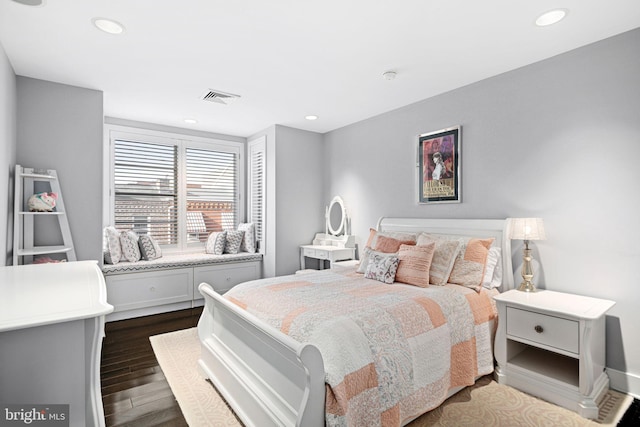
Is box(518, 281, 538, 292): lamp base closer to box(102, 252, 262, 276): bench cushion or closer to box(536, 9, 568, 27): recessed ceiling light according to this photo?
box(536, 9, 568, 27): recessed ceiling light

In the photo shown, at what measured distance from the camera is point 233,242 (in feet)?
16.1

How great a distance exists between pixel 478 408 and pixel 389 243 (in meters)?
1.49

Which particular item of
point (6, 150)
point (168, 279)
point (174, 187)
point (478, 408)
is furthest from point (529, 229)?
point (174, 187)

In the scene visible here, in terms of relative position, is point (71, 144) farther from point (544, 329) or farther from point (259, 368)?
point (544, 329)

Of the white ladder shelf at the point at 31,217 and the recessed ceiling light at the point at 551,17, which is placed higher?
the recessed ceiling light at the point at 551,17

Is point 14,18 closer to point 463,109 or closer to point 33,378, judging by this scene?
point 33,378

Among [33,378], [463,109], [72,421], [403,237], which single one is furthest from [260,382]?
[463,109]

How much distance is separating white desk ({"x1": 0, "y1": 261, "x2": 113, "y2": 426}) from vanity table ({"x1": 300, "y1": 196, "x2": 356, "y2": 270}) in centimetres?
318

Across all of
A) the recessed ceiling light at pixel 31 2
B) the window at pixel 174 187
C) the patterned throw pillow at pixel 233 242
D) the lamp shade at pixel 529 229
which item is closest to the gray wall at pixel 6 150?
the recessed ceiling light at pixel 31 2

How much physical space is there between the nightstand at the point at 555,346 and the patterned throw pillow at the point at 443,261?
42 centimetres

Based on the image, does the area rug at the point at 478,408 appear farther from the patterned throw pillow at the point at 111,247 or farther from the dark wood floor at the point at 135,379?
the patterned throw pillow at the point at 111,247

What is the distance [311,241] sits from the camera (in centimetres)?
501

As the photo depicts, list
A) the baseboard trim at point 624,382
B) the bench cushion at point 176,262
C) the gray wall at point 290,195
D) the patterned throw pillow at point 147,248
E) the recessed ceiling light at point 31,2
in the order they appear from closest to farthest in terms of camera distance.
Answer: the recessed ceiling light at point 31,2 < the baseboard trim at point 624,382 < the bench cushion at point 176,262 < the patterned throw pillow at point 147,248 < the gray wall at point 290,195

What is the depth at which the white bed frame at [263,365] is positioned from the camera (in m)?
1.47
